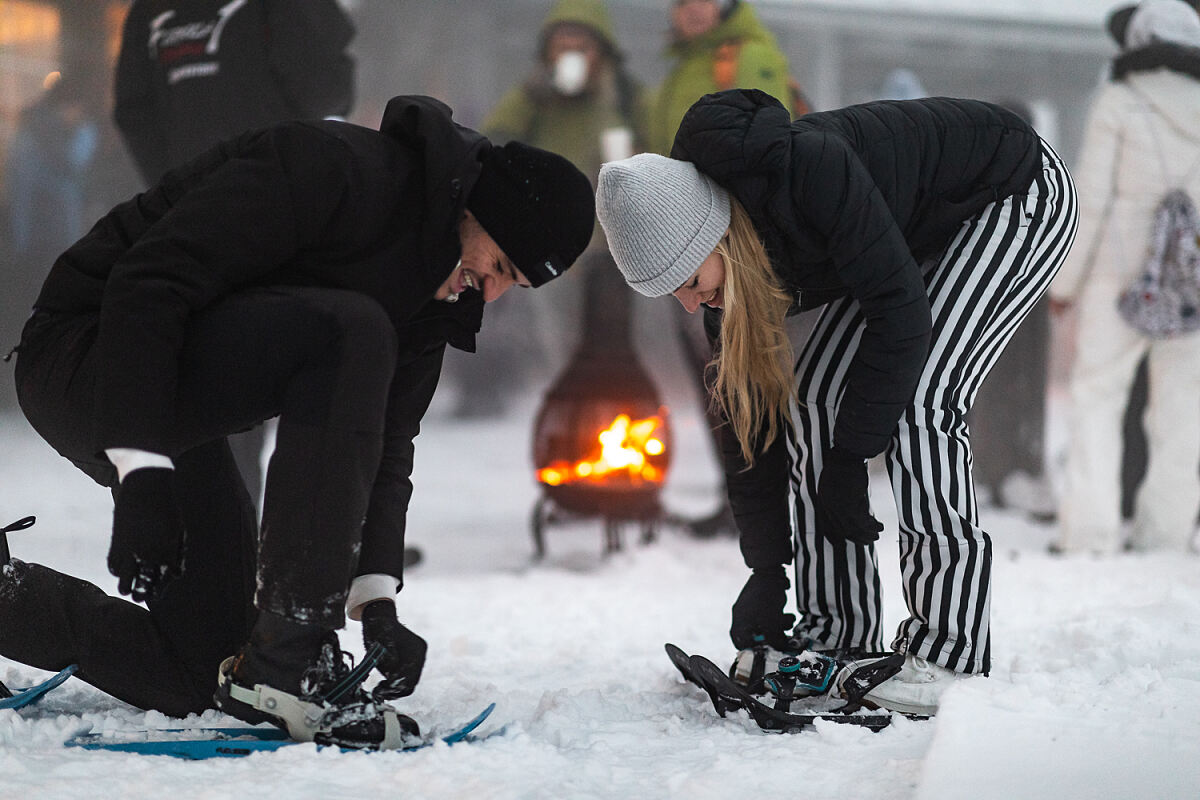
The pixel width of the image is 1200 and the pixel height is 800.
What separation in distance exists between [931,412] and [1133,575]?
1673 mm

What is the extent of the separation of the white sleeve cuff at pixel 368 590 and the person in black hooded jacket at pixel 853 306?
64 centimetres

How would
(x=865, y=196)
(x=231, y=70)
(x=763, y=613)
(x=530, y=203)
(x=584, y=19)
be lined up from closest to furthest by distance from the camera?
(x=530, y=203) < (x=865, y=196) < (x=763, y=613) < (x=231, y=70) < (x=584, y=19)

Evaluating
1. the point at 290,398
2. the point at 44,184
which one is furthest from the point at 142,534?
the point at 44,184

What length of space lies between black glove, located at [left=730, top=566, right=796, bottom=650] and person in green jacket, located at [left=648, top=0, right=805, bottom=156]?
190 centimetres

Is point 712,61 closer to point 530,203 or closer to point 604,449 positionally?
point 604,449

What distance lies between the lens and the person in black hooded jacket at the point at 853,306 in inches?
66.7

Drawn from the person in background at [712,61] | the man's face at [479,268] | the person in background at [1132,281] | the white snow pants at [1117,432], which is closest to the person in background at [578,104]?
the person in background at [712,61]

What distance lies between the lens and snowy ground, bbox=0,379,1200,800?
4.10 ft

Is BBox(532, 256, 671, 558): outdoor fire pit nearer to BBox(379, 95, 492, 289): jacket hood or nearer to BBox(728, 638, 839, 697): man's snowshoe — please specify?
BBox(728, 638, 839, 697): man's snowshoe

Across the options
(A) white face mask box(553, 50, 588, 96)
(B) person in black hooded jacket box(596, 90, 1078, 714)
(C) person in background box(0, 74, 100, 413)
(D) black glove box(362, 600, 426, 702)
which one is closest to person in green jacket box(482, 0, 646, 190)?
(A) white face mask box(553, 50, 588, 96)

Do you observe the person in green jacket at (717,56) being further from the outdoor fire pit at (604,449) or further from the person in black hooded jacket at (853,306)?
the person in black hooded jacket at (853,306)

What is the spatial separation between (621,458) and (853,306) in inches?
68.3

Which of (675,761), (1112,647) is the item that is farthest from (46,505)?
(1112,647)

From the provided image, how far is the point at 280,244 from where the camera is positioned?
1.43 meters
